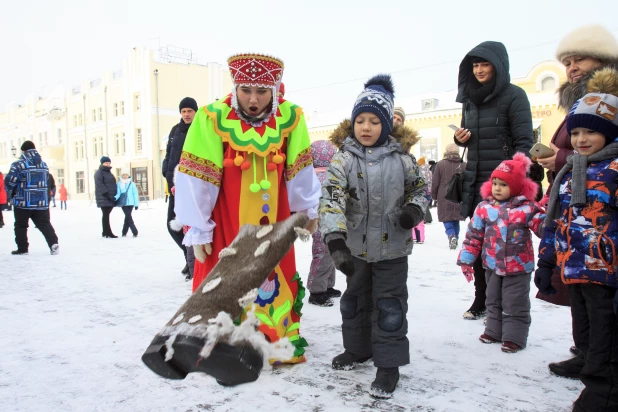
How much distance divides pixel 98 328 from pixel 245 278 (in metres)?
2.16

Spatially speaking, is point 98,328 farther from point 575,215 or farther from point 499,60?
point 499,60

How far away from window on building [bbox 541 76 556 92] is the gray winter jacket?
24.0 meters

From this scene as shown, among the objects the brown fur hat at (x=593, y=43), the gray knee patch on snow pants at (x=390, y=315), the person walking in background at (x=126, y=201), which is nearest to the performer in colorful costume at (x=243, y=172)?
the gray knee patch on snow pants at (x=390, y=315)

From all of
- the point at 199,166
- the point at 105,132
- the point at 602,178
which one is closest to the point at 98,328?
the point at 199,166

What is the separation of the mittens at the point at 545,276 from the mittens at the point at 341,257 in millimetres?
1000

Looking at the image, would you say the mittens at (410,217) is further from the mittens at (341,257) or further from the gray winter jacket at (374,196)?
the mittens at (341,257)

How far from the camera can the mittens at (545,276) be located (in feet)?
8.00

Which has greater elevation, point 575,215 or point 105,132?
point 105,132

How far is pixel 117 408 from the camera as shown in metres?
2.35

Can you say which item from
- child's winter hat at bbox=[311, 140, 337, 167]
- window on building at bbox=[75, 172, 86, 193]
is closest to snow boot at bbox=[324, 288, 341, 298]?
child's winter hat at bbox=[311, 140, 337, 167]

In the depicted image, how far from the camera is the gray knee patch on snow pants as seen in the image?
8.41 feet

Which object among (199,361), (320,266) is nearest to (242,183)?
(199,361)

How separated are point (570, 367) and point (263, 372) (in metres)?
1.76

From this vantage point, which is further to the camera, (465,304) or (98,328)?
(465,304)
